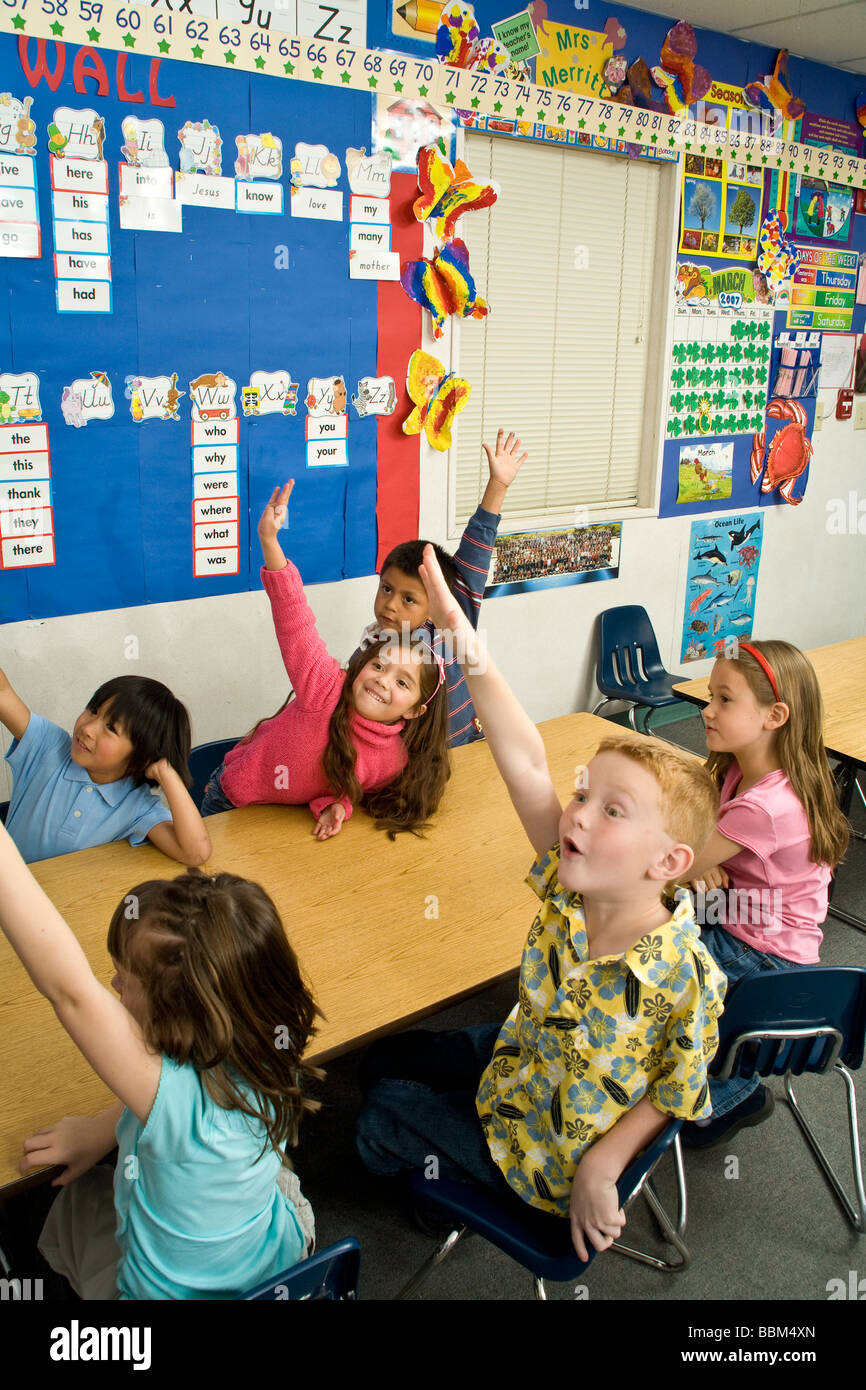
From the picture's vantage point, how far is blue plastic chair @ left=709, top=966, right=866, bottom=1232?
5.88 feet

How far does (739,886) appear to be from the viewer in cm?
225

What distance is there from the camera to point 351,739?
232 cm

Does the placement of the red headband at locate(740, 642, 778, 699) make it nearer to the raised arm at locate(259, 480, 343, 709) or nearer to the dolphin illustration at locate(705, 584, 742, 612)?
the raised arm at locate(259, 480, 343, 709)

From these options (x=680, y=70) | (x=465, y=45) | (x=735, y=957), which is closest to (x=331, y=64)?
(x=465, y=45)

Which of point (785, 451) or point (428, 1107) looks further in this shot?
point (785, 451)

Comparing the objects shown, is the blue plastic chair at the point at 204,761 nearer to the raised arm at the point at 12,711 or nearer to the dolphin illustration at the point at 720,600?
the raised arm at the point at 12,711

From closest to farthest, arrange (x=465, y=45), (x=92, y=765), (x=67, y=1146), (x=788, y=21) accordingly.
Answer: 1. (x=67, y=1146)
2. (x=92, y=765)
3. (x=465, y=45)
4. (x=788, y=21)

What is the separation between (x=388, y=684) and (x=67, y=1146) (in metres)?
1.18

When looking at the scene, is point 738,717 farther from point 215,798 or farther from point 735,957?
point 215,798

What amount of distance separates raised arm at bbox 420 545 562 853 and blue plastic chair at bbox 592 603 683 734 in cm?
301

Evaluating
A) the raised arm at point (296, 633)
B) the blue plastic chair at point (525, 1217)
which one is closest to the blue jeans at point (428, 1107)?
the blue plastic chair at point (525, 1217)

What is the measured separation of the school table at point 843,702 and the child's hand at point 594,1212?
180 cm

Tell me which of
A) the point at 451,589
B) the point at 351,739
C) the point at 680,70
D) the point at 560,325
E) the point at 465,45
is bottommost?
the point at 351,739
